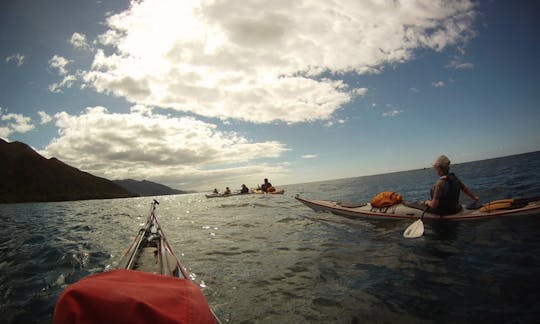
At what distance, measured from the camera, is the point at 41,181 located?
163125 millimetres

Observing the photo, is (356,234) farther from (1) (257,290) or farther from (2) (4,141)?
(2) (4,141)

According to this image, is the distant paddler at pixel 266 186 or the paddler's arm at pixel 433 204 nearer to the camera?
the paddler's arm at pixel 433 204

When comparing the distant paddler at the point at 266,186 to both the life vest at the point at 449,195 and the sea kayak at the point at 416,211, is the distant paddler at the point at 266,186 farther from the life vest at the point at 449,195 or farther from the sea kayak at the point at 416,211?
the life vest at the point at 449,195

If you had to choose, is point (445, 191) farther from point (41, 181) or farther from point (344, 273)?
point (41, 181)

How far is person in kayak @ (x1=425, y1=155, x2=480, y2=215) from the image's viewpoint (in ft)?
31.8

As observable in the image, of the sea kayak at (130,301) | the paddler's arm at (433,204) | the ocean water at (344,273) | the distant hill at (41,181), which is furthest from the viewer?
the distant hill at (41,181)

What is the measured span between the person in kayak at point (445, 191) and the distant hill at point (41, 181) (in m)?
178

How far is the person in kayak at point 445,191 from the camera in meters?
9.68

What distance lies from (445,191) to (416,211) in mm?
1557

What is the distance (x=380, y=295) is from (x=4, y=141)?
933 feet

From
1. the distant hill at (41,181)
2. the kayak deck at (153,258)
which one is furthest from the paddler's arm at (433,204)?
the distant hill at (41,181)

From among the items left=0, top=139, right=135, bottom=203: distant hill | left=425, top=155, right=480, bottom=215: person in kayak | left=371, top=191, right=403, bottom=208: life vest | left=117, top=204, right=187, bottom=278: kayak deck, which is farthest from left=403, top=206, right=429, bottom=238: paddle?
left=0, top=139, right=135, bottom=203: distant hill

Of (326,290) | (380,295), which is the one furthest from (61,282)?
(380,295)

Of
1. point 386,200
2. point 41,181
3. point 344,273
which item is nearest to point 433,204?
point 386,200
